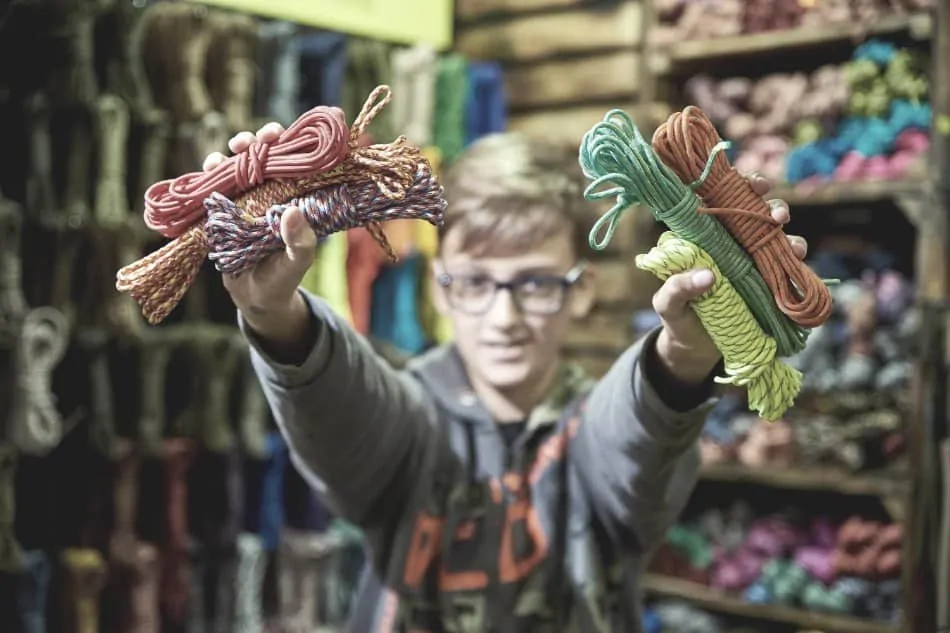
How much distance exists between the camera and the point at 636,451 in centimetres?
102

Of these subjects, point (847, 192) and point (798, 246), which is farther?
point (847, 192)

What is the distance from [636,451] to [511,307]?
0.24 m

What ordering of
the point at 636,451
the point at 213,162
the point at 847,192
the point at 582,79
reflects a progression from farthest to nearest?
1. the point at 582,79
2. the point at 847,192
3. the point at 636,451
4. the point at 213,162

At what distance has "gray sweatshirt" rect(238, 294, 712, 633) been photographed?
1.09 m

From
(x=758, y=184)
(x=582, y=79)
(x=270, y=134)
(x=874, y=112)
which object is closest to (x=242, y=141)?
(x=270, y=134)

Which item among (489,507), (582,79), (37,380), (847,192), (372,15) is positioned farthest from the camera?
(582,79)

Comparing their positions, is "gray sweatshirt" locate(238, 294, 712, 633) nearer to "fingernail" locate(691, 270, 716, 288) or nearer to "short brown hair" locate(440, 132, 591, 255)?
"short brown hair" locate(440, 132, 591, 255)

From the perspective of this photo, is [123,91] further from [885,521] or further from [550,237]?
[885,521]

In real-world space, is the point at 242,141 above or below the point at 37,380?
above

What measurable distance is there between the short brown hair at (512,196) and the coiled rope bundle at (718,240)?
379mm

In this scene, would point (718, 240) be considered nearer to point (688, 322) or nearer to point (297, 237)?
point (688, 322)

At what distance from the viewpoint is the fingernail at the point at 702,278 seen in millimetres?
774

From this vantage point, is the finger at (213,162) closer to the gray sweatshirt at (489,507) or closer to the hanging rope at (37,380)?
the gray sweatshirt at (489,507)

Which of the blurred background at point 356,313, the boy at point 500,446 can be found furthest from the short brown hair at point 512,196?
the blurred background at point 356,313
